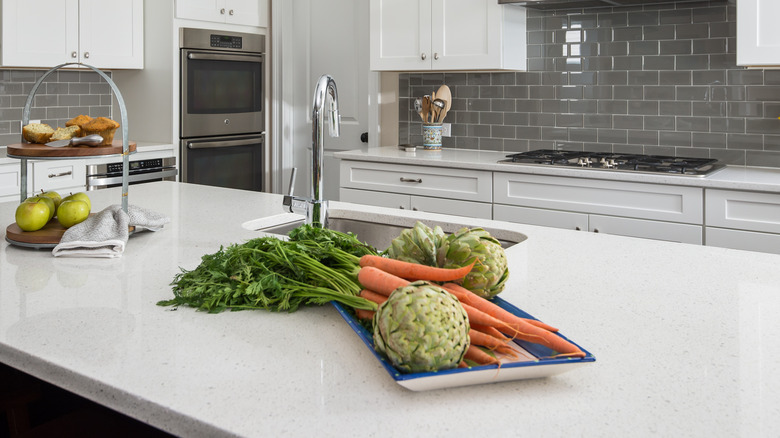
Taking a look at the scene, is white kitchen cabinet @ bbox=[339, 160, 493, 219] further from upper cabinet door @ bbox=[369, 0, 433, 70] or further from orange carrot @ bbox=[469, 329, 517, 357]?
orange carrot @ bbox=[469, 329, 517, 357]

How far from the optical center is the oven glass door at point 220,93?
4605mm

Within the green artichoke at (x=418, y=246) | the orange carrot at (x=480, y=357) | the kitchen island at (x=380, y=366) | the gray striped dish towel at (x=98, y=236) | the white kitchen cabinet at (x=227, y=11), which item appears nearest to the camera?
the kitchen island at (x=380, y=366)

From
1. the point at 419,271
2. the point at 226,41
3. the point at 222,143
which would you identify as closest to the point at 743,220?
the point at 419,271

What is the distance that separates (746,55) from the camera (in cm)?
317

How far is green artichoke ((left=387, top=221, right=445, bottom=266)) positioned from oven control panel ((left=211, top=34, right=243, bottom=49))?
12.2 ft

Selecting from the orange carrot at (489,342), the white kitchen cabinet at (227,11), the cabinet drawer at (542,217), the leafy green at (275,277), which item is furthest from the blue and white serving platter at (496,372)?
the white kitchen cabinet at (227,11)

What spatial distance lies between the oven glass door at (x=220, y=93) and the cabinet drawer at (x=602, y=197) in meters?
2.01

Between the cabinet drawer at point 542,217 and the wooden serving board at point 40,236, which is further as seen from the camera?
the cabinet drawer at point 542,217

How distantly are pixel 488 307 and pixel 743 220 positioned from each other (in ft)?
7.66

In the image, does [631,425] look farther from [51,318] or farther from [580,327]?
[51,318]

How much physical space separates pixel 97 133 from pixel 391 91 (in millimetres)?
2962

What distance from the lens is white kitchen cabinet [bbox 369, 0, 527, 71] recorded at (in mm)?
4000

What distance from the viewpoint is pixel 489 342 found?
1072 mm

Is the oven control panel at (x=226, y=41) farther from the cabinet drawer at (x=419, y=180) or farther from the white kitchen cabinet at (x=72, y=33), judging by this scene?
the cabinet drawer at (x=419, y=180)
